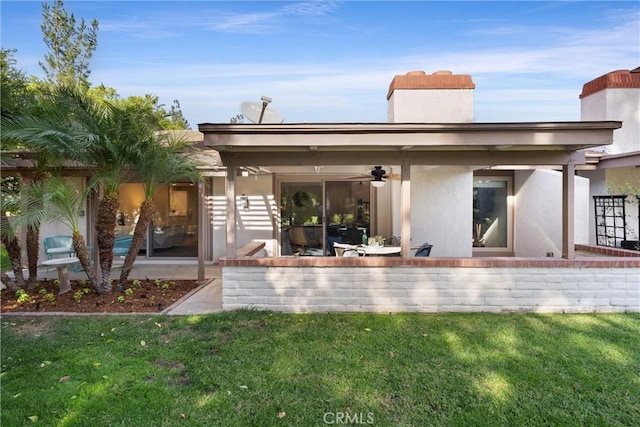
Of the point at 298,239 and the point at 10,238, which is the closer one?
the point at 10,238

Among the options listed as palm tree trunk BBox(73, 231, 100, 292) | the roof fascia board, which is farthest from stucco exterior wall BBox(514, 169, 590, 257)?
palm tree trunk BBox(73, 231, 100, 292)

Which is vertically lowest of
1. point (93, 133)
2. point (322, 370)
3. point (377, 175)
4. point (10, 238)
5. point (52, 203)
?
point (322, 370)

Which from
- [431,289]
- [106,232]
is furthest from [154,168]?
[431,289]

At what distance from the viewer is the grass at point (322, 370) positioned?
3.19 meters

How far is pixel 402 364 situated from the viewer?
13.5ft

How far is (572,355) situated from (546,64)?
1211 centimetres

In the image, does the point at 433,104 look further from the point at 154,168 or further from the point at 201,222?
the point at 154,168

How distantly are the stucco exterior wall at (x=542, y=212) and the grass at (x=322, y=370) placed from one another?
13.8 feet

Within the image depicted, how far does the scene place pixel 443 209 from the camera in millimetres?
9641

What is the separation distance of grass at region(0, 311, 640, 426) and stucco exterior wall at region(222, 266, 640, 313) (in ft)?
1.14

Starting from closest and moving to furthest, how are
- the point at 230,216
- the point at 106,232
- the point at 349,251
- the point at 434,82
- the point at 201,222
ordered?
the point at 230,216, the point at 106,232, the point at 349,251, the point at 201,222, the point at 434,82

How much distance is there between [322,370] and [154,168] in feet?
15.4

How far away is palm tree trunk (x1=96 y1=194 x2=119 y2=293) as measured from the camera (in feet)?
22.2

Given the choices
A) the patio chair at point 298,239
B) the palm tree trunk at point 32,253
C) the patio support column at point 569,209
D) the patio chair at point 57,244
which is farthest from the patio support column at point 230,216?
the patio chair at point 57,244
